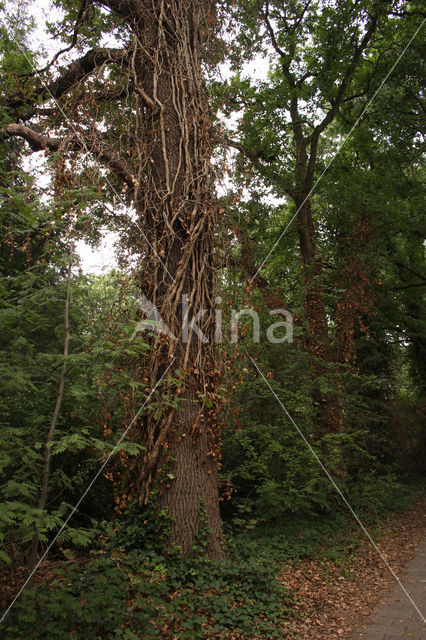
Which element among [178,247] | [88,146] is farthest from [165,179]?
[88,146]

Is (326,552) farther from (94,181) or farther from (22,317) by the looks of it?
(94,181)

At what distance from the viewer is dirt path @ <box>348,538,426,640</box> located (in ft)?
12.5

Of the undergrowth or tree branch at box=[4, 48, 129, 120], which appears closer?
the undergrowth

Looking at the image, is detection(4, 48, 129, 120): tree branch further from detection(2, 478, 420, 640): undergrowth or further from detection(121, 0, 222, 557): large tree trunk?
detection(2, 478, 420, 640): undergrowth

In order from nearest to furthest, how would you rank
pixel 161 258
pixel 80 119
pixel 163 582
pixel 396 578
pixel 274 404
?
1. pixel 163 582
2. pixel 161 258
3. pixel 396 578
4. pixel 80 119
5. pixel 274 404

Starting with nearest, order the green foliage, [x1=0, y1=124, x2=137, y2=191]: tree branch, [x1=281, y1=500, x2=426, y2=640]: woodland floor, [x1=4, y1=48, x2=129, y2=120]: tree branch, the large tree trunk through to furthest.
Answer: the green foliage < [x1=281, y1=500, x2=426, y2=640]: woodland floor < the large tree trunk < [x1=0, y1=124, x2=137, y2=191]: tree branch < [x1=4, y1=48, x2=129, y2=120]: tree branch

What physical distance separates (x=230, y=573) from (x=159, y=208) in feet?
11.8

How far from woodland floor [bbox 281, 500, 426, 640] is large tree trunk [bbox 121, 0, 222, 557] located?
100cm

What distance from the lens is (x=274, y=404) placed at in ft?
22.9

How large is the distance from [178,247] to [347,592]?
399 centimetres

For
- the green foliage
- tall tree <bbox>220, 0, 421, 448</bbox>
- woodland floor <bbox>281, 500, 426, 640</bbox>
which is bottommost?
woodland floor <bbox>281, 500, 426, 640</bbox>

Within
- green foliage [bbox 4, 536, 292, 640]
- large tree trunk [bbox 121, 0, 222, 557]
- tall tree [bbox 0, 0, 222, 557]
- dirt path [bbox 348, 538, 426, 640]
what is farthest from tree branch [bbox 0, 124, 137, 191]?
dirt path [bbox 348, 538, 426, 640]

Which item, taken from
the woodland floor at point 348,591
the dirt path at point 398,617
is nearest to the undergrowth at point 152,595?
the woodland floor at point 348,591

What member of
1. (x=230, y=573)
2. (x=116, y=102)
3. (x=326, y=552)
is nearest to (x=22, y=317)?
(x=230, y=573)
